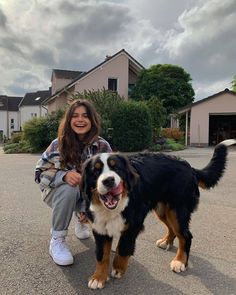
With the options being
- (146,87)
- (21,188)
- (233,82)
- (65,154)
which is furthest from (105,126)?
(233,82)

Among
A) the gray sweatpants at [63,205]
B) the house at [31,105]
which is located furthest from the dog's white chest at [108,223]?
the house at [31,105]

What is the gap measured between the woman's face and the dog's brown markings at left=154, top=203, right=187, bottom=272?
126cm

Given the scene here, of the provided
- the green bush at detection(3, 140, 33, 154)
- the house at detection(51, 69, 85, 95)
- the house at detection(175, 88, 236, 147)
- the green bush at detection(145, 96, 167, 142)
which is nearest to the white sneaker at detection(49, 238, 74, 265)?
the green bush at detection(3, 140, 33, 154)

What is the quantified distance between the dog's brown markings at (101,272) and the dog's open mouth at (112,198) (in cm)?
50

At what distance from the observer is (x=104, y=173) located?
3340 millimetres

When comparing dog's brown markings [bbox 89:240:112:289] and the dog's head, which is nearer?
the dog's head

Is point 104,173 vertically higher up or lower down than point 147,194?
higher up

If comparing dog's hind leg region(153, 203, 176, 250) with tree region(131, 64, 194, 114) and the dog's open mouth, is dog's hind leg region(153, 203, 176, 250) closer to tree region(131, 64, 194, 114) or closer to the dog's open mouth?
the dog's open mouth

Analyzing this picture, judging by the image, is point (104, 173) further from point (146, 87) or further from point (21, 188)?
point (146, 87)

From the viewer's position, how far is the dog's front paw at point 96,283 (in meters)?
3.47

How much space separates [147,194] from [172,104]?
31.8 m

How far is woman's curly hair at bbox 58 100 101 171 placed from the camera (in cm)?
431

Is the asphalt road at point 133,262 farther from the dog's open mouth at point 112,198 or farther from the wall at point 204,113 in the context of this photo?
the wall at point 204,113

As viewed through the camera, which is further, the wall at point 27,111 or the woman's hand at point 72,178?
the wall at point 27,111
